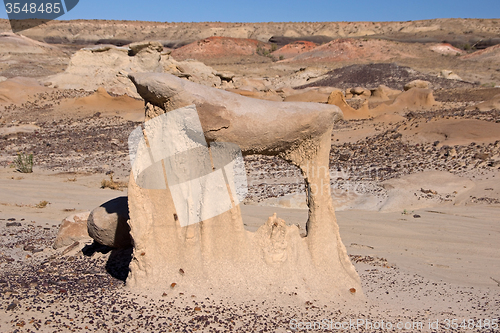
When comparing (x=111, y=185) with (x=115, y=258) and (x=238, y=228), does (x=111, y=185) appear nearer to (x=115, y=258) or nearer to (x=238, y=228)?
(x=115, y=258)

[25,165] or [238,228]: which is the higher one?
[25,165]

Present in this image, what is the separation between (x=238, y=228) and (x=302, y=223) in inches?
113

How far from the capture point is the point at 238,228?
359 cm

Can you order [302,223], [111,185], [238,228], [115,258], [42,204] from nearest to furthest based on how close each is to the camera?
[238,228] < [115,258] < [302,223] < [42,204] < [111,185]

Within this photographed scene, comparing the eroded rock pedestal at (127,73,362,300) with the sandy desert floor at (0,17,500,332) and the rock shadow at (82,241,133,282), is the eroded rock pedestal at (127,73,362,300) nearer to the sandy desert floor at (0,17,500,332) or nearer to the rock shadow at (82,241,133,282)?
the sandy desert floor at (0,17,500,332)

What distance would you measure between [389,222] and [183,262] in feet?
13.1

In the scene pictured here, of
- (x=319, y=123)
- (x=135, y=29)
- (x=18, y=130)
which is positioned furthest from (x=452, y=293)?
(x=135, y=29)

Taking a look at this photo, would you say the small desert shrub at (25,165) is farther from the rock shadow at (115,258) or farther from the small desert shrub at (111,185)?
the rock shadow at (115,258)

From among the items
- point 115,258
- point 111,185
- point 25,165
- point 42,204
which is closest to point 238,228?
point 115,258

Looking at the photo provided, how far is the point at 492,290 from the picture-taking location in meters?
4.19

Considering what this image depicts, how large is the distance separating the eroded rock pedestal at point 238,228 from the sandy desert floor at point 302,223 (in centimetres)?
15

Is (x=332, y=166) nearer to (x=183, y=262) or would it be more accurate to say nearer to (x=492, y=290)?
(x=492, y=290)

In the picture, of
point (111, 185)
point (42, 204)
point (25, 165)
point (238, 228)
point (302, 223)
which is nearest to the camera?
point (238, 228)

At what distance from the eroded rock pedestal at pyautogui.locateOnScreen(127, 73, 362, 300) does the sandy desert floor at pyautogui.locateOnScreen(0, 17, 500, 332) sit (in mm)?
145
